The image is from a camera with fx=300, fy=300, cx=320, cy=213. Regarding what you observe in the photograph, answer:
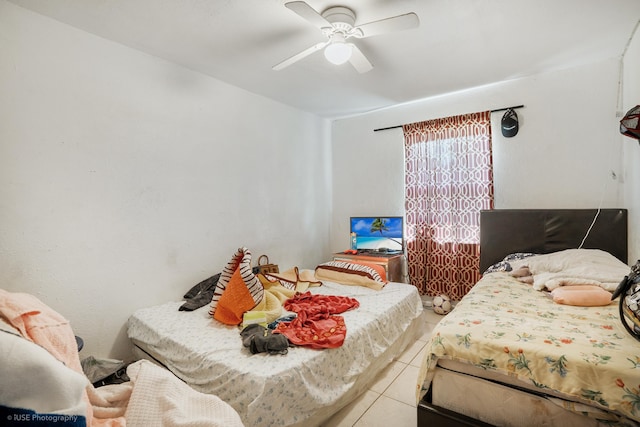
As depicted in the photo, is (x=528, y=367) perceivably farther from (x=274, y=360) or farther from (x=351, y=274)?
(x=351, y=274)

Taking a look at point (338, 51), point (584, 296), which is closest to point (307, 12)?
point (338, 51)

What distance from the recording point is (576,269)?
2297mm

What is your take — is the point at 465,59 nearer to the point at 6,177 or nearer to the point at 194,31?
the point at 194,31

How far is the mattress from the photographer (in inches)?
59.1

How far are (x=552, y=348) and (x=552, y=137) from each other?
8.59 ft

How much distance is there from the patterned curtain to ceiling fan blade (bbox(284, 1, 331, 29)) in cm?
229

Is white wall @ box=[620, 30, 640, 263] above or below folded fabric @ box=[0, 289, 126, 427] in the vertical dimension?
above

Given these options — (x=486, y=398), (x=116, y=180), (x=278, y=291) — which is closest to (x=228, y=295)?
(x=278, y=291)

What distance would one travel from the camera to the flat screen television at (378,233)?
3.95 metres

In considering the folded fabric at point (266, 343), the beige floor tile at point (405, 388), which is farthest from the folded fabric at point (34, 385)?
the beige floor tile at point (405, 388)

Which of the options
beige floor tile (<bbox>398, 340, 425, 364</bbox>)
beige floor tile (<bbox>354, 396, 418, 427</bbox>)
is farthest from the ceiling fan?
beige floor tile (<bbox>398, 340, 425, 364</bbox>)

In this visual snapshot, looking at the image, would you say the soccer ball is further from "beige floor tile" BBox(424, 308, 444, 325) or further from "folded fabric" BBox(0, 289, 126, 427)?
"folded fabric" BBox(0, 289, 126, 427)

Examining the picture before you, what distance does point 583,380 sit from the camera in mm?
1193

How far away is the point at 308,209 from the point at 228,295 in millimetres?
2171
